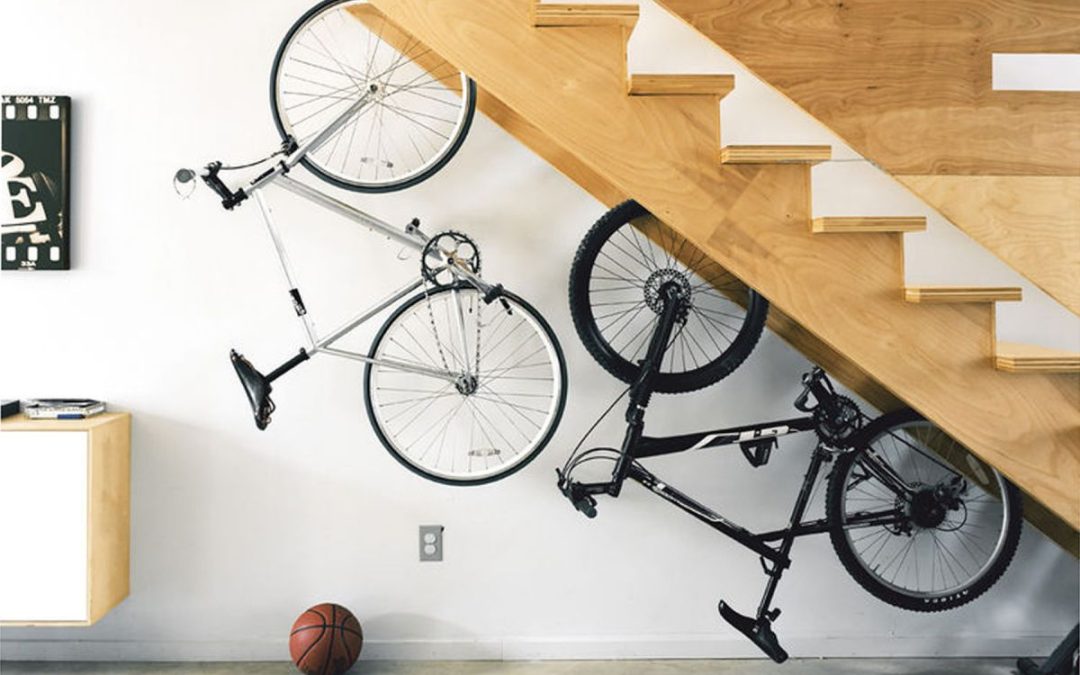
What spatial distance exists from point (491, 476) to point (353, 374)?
0.61m

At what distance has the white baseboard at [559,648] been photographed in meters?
3.27

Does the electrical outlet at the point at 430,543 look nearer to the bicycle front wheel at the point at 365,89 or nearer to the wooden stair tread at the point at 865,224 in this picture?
the bicycle front wheel at the point at 365,89

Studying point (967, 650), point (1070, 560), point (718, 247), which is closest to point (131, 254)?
point (718, 247)

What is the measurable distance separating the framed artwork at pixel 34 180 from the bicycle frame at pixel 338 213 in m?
0.61

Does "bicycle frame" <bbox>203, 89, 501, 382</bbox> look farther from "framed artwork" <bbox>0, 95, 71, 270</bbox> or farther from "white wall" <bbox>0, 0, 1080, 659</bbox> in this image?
"framed artwork" <bbox>0, 95, 71, 270</bbox>

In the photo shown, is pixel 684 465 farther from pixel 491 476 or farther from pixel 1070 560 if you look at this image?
pixel 1070 560

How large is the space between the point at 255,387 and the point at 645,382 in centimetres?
123

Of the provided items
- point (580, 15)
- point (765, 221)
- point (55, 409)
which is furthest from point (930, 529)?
point (55, 409)

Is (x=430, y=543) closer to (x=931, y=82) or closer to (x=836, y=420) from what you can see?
(x=836, y=420)

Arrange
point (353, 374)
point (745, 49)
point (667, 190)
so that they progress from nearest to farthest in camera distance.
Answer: point (667, 190)
point (745, 49)
point (353, 374)

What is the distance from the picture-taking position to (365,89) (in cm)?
314

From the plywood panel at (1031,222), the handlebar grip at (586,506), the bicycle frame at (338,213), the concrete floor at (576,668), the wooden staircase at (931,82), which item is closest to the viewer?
the wooden staircase at (931,82)

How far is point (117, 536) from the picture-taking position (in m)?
3.16

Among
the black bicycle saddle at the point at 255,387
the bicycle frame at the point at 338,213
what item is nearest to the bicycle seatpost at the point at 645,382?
the bicycle frame at the point at 338,213
